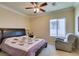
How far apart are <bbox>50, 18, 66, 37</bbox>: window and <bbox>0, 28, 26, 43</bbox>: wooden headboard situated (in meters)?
0.75

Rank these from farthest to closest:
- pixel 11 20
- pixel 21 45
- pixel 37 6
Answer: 1. pixel 11 20
2. pixel 37 6
3. pixel 21 45

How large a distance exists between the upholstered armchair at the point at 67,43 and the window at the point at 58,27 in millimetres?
161

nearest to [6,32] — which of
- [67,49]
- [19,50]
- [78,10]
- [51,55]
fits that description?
[19,50]

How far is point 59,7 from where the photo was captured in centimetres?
232

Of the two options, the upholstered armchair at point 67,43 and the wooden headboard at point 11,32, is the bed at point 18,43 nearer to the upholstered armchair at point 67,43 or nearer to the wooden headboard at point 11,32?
the wooden headboard at point 11,32

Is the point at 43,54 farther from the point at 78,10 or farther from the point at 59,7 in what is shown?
the point at 78,10

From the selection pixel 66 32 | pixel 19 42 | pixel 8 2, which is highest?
pixel 8 2

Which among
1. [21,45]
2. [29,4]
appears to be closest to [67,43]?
[21,45]

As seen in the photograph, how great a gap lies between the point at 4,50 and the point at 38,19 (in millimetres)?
1136

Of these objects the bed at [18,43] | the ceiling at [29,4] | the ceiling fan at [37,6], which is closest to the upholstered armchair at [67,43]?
the bed at [18,43]

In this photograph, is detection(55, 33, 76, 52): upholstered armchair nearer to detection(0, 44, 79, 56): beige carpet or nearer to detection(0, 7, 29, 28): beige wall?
detection(0, 44, 79, 56): beige carpet

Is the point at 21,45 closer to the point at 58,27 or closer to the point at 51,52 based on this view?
the point at 51,52

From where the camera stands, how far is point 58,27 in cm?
245

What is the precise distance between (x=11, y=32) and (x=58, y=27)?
3.94 feet
